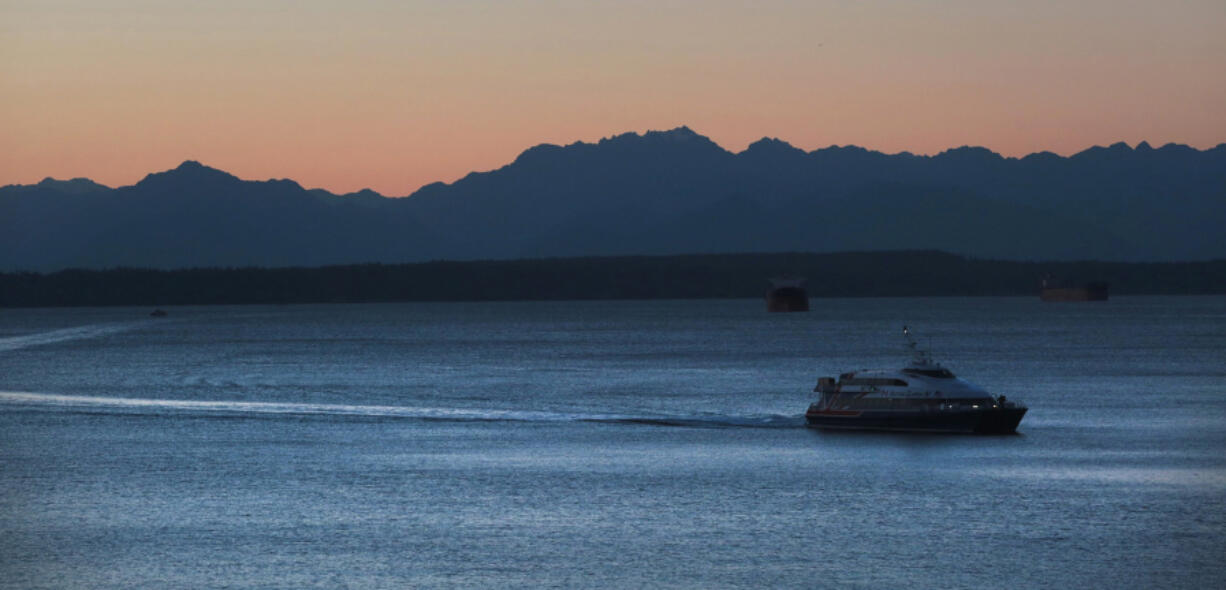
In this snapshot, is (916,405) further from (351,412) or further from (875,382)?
(351,412)

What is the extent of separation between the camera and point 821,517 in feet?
162

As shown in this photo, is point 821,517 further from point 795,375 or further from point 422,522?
point 795,375

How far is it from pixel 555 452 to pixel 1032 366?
78738 millimetres

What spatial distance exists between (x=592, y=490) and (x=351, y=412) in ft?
134

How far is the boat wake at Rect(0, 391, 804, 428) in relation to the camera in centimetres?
8388

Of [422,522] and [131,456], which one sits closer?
[422,522]

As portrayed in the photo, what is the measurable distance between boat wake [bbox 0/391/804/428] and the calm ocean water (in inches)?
17.9

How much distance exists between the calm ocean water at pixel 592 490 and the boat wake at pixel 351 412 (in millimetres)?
456

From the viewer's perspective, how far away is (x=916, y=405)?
241 ft

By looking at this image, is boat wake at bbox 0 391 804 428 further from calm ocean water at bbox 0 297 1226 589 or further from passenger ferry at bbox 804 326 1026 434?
passenger ferry at bbox 804 326 1026 434

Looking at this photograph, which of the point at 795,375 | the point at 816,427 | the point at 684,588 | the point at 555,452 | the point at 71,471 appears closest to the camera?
the point at 684,588

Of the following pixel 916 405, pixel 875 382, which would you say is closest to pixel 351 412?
pixel 875 382

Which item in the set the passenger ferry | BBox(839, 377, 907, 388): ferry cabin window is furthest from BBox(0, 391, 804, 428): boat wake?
BBox(839, 377, 907, 388): ferry cabin window

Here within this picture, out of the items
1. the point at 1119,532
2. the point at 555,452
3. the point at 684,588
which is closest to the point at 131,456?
the point at 555,452
